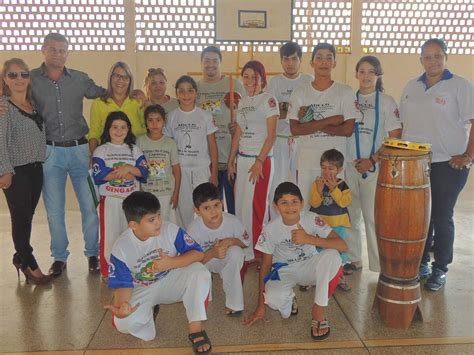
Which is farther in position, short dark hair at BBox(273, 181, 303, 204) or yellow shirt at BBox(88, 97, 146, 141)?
yellow shirt at BBox(88, 97, 146, 141)

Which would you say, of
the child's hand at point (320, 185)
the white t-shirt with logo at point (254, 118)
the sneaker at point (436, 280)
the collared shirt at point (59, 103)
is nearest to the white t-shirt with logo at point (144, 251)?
the child's hand at point (320, 185)

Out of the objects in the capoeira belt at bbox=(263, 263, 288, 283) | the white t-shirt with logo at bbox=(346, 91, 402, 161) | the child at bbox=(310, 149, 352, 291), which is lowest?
the capoeira belt at bbox=(263, 263, 288, 283)

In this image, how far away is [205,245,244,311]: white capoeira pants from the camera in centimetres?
263

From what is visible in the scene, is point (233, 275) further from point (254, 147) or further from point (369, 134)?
point (369, 134)

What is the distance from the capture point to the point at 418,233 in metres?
2.41

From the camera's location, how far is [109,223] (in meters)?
3.10

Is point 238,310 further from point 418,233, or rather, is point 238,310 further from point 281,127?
point 281,127

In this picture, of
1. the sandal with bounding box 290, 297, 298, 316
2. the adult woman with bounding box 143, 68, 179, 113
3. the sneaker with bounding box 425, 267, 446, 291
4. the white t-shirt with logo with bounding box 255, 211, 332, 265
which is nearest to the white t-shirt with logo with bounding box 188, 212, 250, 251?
the white t-shirt with logo with bounding box 255, 211, 332, 265

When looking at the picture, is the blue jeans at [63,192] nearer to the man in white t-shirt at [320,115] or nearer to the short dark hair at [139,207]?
the short dark hair at [139,207]

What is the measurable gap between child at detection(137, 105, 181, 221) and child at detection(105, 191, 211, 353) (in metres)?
0.74

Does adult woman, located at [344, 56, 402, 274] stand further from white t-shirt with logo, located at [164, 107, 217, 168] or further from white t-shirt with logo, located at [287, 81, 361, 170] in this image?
white t-shirt with logo, located at [164, 107, 217, 168]

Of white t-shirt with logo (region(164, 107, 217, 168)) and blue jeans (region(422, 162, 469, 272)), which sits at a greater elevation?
white t-shirt with logo (region(164, 107, 217, 168))

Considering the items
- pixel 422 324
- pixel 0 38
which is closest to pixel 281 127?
pixel 422 324

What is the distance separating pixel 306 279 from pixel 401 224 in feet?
1.96
